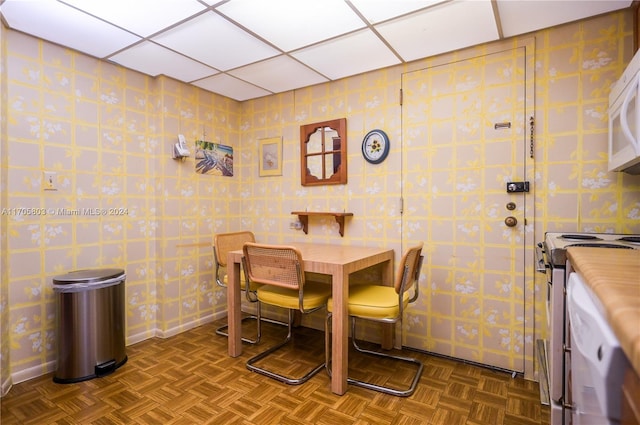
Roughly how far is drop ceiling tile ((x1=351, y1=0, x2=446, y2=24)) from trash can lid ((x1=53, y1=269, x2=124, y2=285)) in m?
2.44

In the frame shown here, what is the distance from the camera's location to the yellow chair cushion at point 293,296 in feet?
7.41

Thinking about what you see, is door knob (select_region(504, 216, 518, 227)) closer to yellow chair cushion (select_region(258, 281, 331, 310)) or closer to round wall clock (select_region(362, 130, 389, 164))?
round wall clock (select_region(362, 130, 389, 164))

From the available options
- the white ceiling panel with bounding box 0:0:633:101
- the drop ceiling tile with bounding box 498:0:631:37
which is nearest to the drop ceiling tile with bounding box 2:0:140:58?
the white ceiling panel with bounding box 0:0:633:101

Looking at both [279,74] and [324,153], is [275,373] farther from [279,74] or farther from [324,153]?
[279,74]

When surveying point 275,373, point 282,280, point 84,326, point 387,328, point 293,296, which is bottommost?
point 275,373

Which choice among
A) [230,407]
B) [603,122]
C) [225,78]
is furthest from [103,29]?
[603,122]

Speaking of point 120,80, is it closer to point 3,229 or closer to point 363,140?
point 3,229

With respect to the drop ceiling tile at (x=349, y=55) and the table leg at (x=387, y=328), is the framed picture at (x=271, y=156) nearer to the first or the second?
the drop ceiling tile at (x=349, y=55)

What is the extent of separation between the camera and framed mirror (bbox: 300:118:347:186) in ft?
9.78

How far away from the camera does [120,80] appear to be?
2.75m

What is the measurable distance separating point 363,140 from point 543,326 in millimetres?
1926

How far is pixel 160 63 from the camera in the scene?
267cm

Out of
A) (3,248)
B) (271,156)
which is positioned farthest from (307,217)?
(3,248)

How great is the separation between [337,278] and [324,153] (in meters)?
1.43
